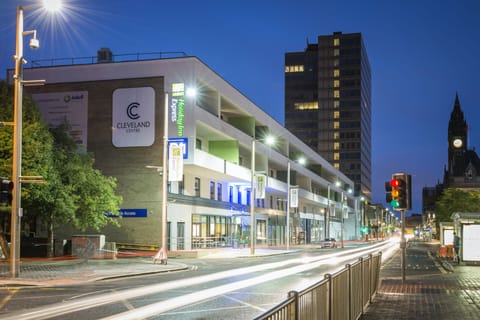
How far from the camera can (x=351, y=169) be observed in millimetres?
186500

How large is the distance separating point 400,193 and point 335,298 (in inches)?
434

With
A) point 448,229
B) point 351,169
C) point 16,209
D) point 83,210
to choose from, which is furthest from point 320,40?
point 16,209

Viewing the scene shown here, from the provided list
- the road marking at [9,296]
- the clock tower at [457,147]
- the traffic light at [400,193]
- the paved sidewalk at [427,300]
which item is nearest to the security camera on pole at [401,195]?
the traffic light at [400,193]

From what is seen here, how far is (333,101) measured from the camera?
7229 inches

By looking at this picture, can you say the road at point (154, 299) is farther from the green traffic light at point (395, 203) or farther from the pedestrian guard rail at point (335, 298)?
the green traffic light at point (395, 203)

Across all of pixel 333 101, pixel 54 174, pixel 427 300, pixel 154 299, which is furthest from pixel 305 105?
pixel 154 299

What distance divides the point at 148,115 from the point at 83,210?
11.8 m

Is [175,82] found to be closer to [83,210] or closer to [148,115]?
[148,115]

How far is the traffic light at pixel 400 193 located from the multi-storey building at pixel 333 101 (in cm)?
16231

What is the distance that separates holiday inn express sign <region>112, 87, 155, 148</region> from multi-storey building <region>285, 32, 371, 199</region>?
13623cm

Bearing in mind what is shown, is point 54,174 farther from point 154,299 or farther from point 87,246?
point 154,299

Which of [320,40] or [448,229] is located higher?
[320,40]

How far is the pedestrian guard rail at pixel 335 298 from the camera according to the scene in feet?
18.7

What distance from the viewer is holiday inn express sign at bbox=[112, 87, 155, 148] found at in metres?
47.2
